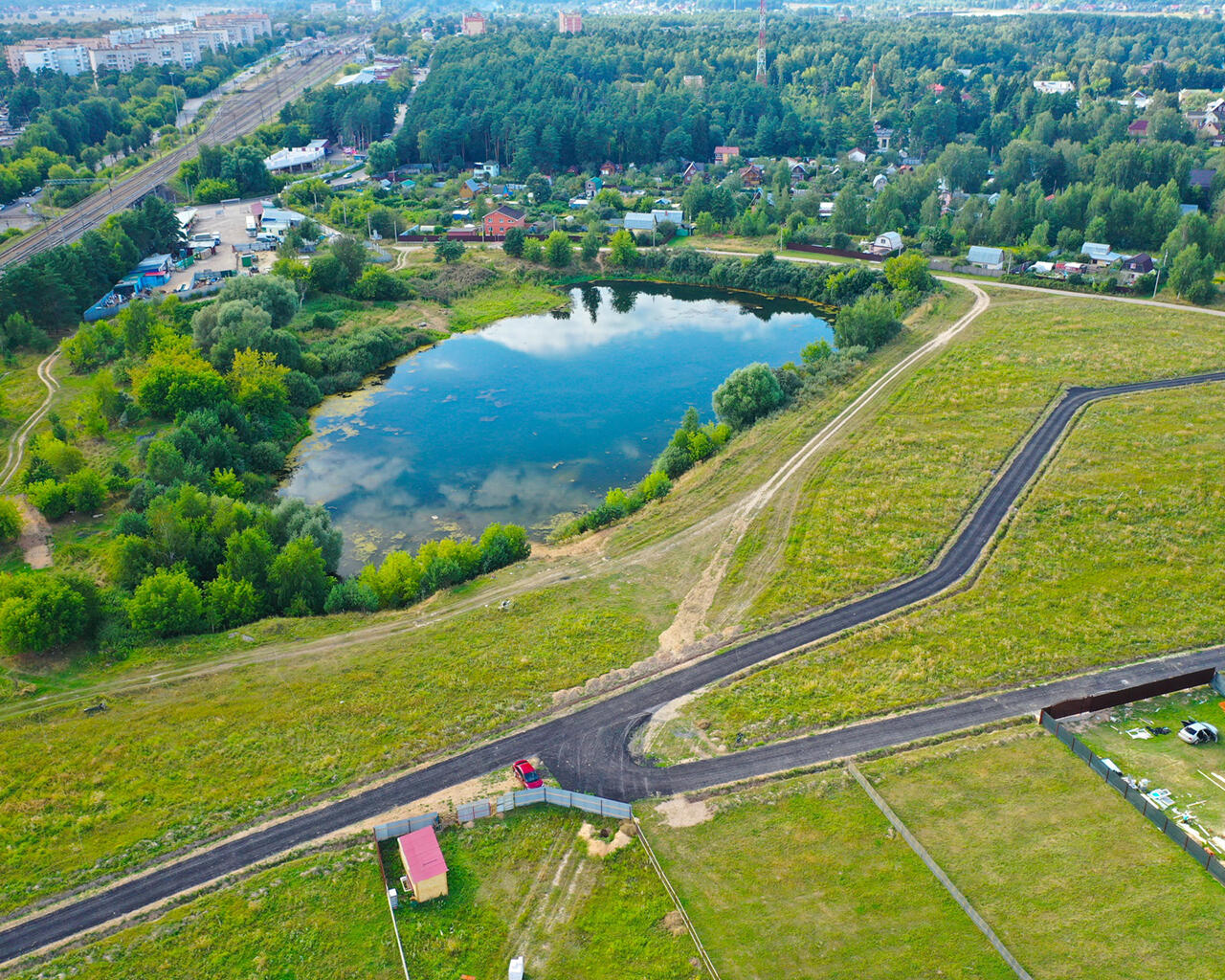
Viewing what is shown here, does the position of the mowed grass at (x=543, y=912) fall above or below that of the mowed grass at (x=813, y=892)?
above

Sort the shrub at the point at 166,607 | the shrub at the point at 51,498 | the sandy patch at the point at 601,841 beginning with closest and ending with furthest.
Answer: the sandy patch at the point at 601,841 < the shrub at the point at 166,607 < the shrub at the point at 51,498

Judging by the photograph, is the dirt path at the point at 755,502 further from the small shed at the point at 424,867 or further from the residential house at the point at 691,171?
the residential house at the point at 691,171

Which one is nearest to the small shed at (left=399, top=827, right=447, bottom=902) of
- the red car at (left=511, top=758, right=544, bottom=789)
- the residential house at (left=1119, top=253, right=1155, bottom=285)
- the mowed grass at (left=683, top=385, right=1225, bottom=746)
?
the red car at (left=511, top=758, right=544, bottom=789)

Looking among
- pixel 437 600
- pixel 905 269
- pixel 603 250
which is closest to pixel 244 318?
pixel 437 600

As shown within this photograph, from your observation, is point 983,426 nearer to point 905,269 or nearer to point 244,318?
point 905,269

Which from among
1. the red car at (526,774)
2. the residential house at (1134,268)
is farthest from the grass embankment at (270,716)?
the residential house at (1134,268)

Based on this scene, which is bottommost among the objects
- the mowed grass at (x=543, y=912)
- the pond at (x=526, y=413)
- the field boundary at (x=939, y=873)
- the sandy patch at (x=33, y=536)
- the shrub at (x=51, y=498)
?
the pond at (x=526, y=413)

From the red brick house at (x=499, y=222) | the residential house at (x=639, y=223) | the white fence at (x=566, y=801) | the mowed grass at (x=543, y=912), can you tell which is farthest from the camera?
the residential house at (x=639, y=223)
